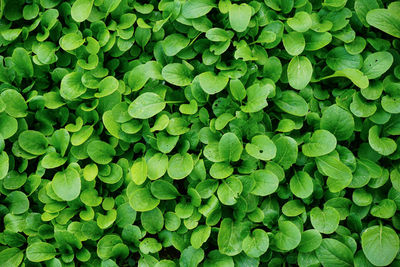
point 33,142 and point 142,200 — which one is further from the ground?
point 33,142

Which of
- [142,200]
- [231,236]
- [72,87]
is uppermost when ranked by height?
[72,87]

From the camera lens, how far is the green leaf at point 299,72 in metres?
1.98

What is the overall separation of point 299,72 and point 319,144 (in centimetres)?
41

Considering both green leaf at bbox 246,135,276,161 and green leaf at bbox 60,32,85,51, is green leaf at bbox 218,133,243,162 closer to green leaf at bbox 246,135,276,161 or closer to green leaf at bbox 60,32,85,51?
green leaf at bbox 246,135,276,161

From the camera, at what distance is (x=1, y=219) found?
204cm

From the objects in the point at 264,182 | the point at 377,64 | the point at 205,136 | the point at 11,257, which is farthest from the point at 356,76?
the point at 11,257

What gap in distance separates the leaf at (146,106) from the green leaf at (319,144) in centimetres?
81

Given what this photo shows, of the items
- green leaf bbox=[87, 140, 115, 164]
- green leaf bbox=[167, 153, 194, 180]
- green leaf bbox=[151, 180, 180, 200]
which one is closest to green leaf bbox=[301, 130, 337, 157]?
green leaf bbox=[167, 153, 194, 180]

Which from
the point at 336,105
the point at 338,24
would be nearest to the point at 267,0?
the point at 338,24

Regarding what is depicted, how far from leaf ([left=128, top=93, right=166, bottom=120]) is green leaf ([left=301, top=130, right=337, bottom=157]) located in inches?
32.0

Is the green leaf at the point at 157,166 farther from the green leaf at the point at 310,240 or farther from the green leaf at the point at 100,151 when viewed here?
the green leaf at the point at 310,240

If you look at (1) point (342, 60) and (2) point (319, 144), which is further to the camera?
(1) point (342, 60)

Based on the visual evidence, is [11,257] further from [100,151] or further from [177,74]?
[177,74]

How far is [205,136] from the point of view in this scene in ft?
6.55
